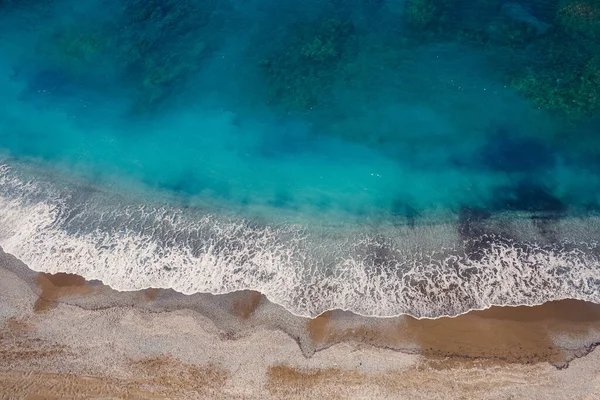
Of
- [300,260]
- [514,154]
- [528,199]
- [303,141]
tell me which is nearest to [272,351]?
[300,260]

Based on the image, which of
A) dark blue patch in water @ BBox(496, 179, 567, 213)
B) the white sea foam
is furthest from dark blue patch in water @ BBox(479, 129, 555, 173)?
the white sea foam

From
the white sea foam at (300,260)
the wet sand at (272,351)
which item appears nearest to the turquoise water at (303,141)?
the white sea foam at (300,260)

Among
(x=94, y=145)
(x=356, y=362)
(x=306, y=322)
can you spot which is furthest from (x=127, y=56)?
(x=356, y=362)

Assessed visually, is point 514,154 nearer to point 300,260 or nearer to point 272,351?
point 300,260

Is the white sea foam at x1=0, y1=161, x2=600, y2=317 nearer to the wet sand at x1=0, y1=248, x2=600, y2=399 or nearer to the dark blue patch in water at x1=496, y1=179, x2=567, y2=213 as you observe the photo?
the wet sand at x1=0, y1=248, x2=600, y2=399

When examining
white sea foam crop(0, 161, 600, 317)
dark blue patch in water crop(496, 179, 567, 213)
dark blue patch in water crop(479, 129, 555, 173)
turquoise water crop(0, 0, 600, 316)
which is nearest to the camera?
white sea foam crop(0, 161, 600, 317)

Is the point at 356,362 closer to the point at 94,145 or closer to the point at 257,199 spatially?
the point at 257,199
